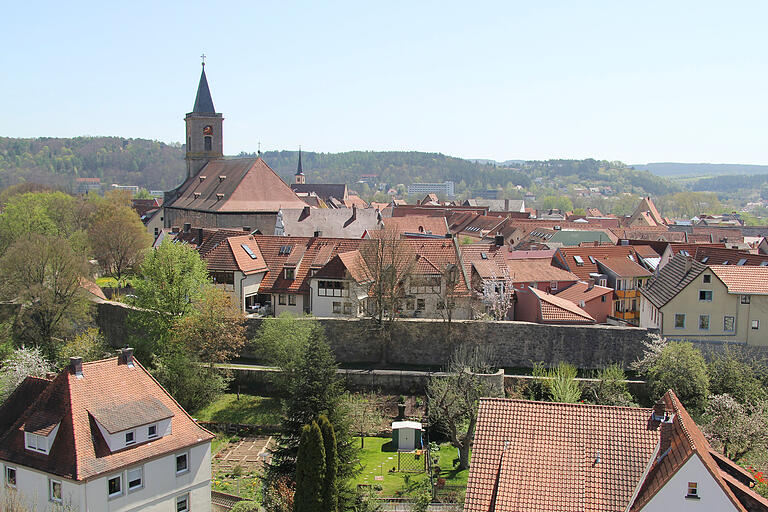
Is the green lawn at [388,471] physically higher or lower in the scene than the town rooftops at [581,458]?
lower

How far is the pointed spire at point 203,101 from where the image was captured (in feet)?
247

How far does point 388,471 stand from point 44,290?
901 inches

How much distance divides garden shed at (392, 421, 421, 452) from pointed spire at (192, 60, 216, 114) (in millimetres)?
52383

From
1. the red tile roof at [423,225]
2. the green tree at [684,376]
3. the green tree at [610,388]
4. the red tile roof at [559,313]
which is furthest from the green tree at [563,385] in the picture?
the red tile roof at [423,225]

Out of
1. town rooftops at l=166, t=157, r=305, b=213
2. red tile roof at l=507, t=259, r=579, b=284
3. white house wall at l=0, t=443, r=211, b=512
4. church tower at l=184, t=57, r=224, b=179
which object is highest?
church tower at l=184, t=57, r=224, b=179

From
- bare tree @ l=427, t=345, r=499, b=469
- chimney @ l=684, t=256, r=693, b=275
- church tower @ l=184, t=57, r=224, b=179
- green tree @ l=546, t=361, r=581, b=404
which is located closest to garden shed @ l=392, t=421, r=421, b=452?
bare tree @ l=427, t=345, r=499, b=469

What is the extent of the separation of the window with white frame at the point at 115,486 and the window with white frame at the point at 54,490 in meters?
1.41

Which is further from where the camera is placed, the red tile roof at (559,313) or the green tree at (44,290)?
the green tree at (44,290)

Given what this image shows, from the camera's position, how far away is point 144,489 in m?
23.7

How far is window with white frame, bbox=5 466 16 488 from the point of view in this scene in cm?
2353

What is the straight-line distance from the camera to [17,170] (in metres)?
194

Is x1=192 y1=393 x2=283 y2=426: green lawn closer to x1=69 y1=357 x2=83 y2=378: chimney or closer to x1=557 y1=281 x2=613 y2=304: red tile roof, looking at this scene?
x1=69 y1=357 x2=83 y2=378: chimney

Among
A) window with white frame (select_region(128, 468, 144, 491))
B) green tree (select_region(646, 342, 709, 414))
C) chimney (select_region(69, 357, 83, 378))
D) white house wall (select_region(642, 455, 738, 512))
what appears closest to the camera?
white house wall (select_region(642, 455, 738, 512))

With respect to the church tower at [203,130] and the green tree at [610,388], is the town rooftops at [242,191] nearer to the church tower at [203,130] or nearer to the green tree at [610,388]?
the church tower at [203,130]
